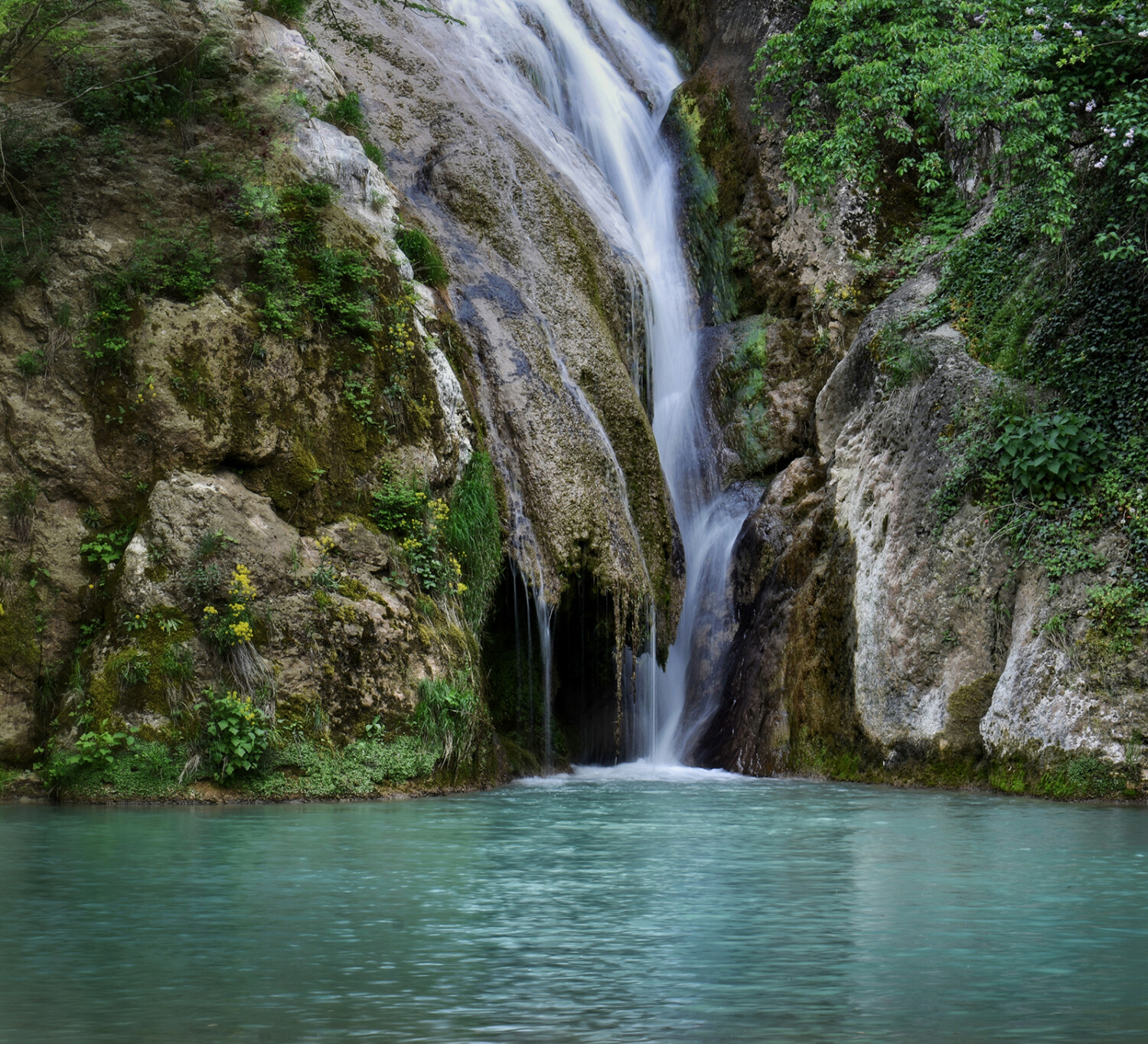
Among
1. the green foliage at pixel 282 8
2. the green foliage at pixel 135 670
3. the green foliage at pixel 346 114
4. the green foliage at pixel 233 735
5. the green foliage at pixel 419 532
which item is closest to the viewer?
the green foliage at pixel 233 735

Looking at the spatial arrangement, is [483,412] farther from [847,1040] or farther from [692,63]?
[692,63]

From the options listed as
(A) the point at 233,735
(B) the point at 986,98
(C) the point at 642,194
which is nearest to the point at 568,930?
(A) the point at 233,735

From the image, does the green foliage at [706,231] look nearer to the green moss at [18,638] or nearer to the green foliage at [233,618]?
the green foliage at [233,618]

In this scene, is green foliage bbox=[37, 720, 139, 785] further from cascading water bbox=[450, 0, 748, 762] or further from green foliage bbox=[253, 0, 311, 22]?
green foliage bbox=[253, 0, 311, 22]

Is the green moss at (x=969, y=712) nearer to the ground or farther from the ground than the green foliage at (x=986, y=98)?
nearer to the ground

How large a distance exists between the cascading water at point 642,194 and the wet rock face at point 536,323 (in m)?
0.57

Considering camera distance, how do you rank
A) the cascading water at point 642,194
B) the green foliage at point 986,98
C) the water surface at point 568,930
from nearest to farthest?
the water surface at point 568,930 → the green foliage at point 986,98 → the cascading water at point 642,194

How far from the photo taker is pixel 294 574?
412 inches

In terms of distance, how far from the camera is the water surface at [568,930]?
341 cm

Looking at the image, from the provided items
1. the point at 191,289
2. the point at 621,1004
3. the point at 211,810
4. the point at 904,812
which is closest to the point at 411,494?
the point at 191,289

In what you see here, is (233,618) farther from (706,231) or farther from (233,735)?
(706,231)

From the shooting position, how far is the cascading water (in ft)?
51.6

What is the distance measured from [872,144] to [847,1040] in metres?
15.3

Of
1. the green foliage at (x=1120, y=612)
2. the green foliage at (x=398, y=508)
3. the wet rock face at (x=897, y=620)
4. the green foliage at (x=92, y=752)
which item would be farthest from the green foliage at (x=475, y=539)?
the green foliage at (x=1120, y=612)
